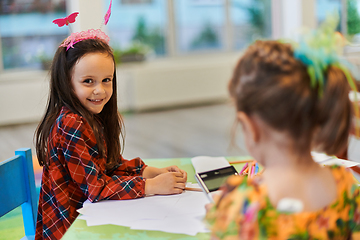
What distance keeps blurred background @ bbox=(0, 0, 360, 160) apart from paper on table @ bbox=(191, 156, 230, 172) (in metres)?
2.15

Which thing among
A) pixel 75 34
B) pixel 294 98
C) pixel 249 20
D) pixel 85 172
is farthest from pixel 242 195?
pixel 249 20

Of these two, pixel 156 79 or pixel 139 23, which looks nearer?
pixel 156 79

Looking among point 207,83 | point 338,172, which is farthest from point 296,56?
point 207,83

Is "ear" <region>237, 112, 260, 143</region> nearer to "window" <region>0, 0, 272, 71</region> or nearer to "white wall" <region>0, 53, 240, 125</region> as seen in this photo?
"white wall" <region>0, 53, 240, 125</region>

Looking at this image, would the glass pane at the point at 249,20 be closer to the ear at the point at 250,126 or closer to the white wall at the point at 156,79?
the white wall at the point at 156,79

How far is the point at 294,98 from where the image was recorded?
52cm

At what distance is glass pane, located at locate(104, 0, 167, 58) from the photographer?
532cm

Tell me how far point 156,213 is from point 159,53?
4.89 metres

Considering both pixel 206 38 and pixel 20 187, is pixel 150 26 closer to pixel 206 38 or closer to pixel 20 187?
pixel 206 38

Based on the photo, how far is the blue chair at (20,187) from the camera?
93cm

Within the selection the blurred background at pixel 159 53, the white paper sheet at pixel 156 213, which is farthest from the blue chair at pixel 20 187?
the blurred background at pixel 159 53

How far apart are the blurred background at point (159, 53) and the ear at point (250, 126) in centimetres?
275

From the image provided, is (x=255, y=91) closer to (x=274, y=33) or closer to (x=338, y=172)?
(x=338, y=172)

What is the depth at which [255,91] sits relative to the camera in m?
0.54
